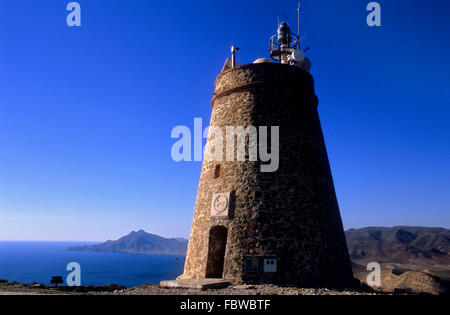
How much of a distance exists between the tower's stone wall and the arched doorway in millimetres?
103

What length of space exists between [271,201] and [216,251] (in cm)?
340

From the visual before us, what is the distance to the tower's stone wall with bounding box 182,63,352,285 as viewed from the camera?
1327 cm

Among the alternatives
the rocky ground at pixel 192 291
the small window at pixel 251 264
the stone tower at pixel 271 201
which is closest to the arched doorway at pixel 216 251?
the stone tower at pixel 271 201

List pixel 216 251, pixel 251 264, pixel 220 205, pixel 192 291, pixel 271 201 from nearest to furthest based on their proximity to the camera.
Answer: pixel 192 291, pixel 251 264, pixel 271 201, pixel 220 205, pixel 216 251

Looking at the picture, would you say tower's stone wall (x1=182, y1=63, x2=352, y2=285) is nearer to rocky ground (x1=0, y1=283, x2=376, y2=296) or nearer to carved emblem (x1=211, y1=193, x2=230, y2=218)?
carved emblem (x1=211, y1=193, x2=230, y2=218)

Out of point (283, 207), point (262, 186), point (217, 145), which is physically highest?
point (217, 145)

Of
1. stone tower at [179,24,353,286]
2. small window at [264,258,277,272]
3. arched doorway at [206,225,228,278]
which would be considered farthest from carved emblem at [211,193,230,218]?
small window at [264,258,277,272]

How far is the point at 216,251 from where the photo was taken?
14.6 metres

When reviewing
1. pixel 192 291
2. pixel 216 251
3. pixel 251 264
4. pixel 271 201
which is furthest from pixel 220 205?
pixel 192 291

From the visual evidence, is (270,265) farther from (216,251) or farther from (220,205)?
(220,205)
